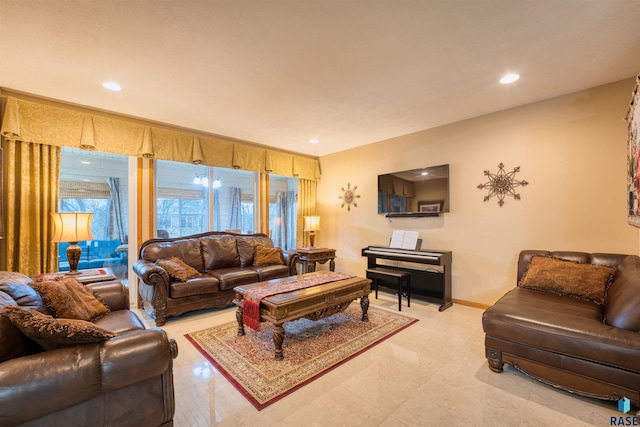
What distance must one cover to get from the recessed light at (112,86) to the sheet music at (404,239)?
162 inches

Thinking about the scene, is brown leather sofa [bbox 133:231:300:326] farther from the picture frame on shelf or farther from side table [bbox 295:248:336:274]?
the picture frame on shelf

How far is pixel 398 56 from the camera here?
2.37 m

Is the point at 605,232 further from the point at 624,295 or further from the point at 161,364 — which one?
the point at 161,364

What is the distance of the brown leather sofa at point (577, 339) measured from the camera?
171 centimetres

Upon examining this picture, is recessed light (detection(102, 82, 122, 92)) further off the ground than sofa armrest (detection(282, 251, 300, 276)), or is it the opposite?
recessed light (detection(102, 82, 122, 92))

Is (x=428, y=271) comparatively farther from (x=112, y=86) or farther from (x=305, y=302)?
(x=112, y=86)

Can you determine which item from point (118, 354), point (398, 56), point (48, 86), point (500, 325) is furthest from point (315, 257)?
point (48, 86)

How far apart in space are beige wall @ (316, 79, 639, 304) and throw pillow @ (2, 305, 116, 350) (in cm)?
414

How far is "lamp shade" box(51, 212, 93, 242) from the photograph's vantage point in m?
2.69

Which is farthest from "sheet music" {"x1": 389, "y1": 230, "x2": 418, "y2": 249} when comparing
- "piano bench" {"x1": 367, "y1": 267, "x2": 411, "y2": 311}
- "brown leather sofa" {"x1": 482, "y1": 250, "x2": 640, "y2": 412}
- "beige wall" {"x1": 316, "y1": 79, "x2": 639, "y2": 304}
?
"brown leather sofa" {"x1": 482, "y1": 250, "x2": 640, "y2": 412}

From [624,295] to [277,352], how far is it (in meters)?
2.66

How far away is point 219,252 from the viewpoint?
421 cm

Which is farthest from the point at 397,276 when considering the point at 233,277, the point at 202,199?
the point at 202,199

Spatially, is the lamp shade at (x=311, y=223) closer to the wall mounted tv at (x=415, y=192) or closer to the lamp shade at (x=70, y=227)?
the wall mounted tv at (x=415, y=192)
